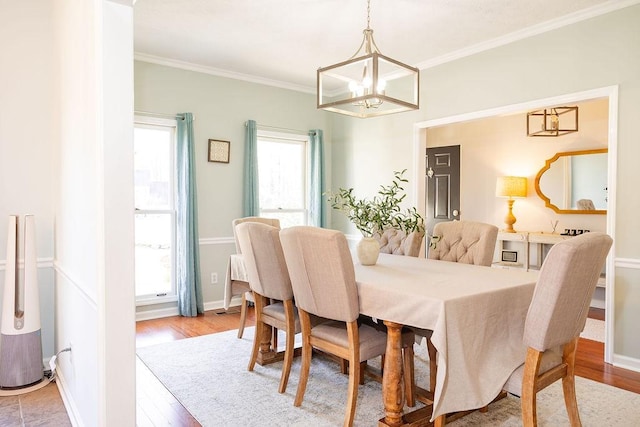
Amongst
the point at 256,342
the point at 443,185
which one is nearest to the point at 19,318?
the point at 256,342

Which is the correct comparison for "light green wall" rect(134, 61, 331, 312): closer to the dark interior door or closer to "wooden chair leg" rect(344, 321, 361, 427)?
the dark interior door

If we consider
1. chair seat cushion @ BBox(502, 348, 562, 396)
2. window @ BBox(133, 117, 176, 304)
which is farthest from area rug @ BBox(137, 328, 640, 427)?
window @ BBox(133, 117, 176, 304)

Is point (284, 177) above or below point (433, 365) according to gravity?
above

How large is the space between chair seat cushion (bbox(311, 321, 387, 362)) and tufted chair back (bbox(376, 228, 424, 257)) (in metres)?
1.17

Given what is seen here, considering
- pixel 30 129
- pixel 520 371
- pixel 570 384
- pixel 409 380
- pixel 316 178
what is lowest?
pixel 409 380

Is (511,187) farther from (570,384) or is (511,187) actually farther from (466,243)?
(570,384)

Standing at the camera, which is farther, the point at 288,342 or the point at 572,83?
the point at 572,83

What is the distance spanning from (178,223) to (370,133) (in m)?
2.54

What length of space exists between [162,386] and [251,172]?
2759 millimetres

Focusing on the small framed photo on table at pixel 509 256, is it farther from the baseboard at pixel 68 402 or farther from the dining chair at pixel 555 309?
the baseboard at pixel 68 402

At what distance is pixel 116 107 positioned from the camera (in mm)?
1738

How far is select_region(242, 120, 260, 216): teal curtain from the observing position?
5062mm

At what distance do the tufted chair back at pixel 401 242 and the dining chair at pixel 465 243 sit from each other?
0.18 m

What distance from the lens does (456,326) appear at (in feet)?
6.29
